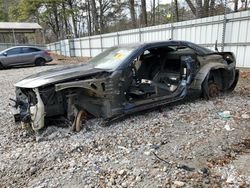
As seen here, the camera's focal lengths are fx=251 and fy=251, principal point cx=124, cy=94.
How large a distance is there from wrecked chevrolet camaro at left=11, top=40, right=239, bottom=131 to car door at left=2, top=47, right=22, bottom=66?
13.0m

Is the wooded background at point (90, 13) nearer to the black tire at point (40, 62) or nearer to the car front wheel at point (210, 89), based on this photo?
the black tire at point (40, 62)

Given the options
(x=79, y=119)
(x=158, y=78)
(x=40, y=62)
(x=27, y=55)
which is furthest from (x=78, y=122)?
(x=40, y=62)

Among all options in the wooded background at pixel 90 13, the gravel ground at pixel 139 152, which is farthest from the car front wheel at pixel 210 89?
the wooded background at pixel 90 13

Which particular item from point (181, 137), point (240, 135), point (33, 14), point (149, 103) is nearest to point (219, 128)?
point (240, 135)

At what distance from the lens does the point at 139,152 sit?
340 centimetres

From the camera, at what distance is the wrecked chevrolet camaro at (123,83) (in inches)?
157

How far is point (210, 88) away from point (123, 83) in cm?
233

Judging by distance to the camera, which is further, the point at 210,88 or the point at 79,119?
the point at 210,88

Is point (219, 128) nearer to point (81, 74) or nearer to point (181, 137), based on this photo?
point (181, 137)

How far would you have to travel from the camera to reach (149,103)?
4.70 metres

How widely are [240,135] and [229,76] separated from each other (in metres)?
2.46

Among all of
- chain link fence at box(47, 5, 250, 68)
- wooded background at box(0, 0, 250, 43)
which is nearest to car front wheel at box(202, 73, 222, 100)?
chain link fence at box(47, 5, 250, 68)

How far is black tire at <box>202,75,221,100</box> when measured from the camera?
18.0 feet

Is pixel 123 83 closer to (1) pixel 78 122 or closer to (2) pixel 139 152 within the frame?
(1) pixel 78 122
